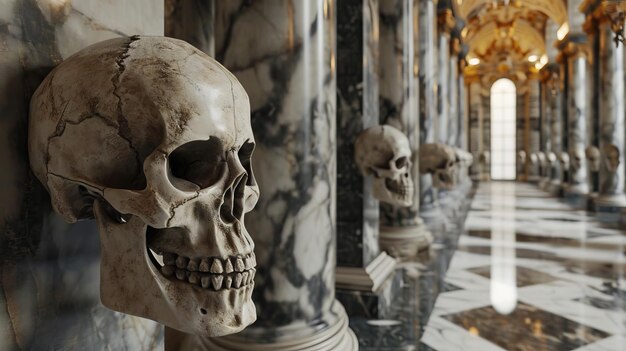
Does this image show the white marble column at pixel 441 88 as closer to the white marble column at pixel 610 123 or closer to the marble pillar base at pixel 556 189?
the white marble column at pixel 610 123

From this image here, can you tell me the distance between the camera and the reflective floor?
10.1 ft

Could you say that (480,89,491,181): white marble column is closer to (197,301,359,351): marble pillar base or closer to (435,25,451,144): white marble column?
(435,25,451,144): white marble column

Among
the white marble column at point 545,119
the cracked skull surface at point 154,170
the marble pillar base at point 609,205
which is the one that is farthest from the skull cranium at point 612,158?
the white marble column at point 545,119

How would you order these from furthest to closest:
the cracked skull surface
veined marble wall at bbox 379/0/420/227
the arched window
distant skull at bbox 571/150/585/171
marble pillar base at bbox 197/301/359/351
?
1. the arched window
2. distant skull at bbox 571/150/585/171
3. veined marble wall at bbox 379/0/420/227
4. marble pillar base at bbox 197/301/359/351
5. the cracked skull surface

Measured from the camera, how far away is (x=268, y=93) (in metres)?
2.19

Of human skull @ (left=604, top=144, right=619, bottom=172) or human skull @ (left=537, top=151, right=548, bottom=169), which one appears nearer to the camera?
human skull @ (left=604, top=144, right=619, bottom=172)

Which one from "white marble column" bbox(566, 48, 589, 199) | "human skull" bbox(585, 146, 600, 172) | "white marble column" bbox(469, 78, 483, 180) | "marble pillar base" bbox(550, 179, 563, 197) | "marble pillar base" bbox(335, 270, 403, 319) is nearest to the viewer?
"marble pillar base" bbox(335, 270, 403, 319)

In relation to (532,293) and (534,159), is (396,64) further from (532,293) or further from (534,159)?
(534,159)

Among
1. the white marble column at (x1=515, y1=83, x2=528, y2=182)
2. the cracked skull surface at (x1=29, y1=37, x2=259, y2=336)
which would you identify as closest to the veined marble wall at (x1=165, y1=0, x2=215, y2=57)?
the cracked skull surface at (x1=29, y1=37, x2=259, y2=336)

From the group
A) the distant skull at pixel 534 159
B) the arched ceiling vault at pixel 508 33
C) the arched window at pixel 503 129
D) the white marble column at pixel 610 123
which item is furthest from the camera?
the arched window at pixel 503 129

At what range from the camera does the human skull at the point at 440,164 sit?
566 cm

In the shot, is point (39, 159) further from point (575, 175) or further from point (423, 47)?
point (575, 175)

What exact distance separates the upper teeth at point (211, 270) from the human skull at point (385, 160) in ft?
7.98

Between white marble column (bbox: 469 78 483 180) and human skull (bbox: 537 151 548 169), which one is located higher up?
white marble column (bbox: 469 78 483 180)
